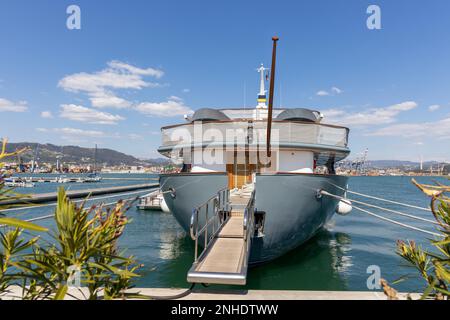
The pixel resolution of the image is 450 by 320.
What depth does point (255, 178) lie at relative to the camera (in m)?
7.76

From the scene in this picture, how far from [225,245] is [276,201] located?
245cm

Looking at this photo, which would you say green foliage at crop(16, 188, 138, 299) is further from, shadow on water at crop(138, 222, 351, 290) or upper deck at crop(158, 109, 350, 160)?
upper deck at crop(158, 109, 350, 160)

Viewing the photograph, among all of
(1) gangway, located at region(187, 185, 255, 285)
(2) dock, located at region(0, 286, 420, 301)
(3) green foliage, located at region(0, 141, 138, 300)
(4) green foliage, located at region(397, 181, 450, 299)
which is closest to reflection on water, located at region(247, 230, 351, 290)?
(1) gangway, located at region(187, 185, 255, 285)

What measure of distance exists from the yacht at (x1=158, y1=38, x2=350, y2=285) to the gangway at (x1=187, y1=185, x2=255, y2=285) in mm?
37

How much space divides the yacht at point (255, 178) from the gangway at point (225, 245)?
0.12ft

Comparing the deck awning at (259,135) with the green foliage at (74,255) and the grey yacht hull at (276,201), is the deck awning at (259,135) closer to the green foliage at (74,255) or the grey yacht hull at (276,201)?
the grey yacht hull at (276,201)

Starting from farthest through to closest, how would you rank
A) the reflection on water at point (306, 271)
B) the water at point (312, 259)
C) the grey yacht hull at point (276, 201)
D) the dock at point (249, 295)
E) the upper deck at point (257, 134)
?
the upper deck at point (257, 134)
the water at point (312, 259)
the reflection on water at point (306, 271)
the grey yacht hull at point (276, 201)
the dock at point (249, 295)

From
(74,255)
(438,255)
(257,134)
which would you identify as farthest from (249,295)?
(257,134)

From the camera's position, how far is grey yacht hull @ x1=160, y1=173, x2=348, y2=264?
7852 mm

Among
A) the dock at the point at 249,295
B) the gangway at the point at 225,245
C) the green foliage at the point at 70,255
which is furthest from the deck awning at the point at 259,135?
the green foliage at the point at 70,255

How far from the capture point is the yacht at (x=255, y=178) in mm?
7852
